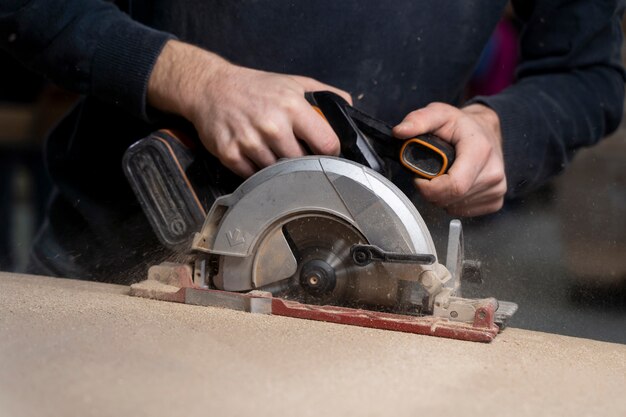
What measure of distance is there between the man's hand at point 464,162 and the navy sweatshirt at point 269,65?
186 millimetres

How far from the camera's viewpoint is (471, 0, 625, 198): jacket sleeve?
233 cm

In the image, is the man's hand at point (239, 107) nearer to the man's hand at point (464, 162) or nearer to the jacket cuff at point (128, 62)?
the jacket cuff at point (128, 62)

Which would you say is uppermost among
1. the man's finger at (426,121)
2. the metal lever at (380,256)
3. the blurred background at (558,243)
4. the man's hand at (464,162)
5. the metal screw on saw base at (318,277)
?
the man's finger at (426,121)

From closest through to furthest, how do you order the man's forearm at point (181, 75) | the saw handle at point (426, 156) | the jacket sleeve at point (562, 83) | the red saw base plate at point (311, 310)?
the red saw base plate at point (311, 310)
the saw handle at point (426, 156)
the man's forearm at point (181, 75)
the jacket sleeve at point (562, 83)

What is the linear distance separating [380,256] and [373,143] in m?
0.29

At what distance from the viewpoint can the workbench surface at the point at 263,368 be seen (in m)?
1.06

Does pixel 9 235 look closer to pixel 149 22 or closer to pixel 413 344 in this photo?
pixel 149 22

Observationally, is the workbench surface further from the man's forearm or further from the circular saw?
the man's forearm

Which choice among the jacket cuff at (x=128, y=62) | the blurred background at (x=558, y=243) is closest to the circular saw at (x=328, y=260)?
the blurred background at (x=558, y=243)

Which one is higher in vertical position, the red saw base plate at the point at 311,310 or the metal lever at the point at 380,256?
the metal lever at the point at 380,256

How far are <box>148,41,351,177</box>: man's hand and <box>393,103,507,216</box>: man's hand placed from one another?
20cm

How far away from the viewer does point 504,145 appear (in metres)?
2.20

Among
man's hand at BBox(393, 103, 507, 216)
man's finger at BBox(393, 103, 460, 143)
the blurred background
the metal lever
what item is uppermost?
man's finger at BBox(393, 103, 460, 143)

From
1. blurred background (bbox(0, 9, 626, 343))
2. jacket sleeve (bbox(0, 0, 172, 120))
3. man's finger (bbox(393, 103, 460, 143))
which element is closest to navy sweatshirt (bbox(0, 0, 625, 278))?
jacket sleeve (bbox(0, 0, 172, 120))
